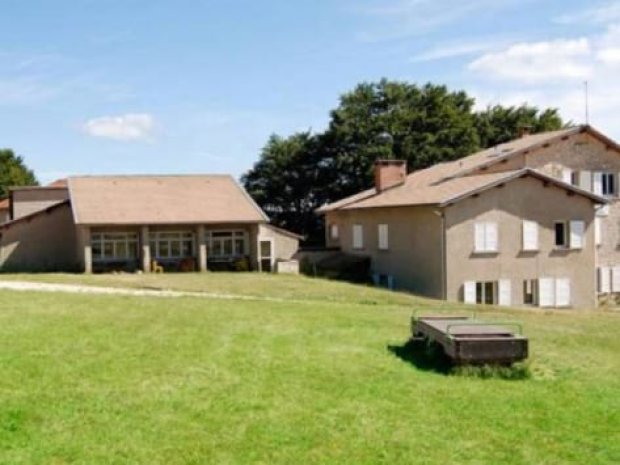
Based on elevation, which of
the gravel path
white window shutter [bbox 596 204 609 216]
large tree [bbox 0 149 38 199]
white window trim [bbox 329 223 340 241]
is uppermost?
large tree [bbox 0 149 38 199]

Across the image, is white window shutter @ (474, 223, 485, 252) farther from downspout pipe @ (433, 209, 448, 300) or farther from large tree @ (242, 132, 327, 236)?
large tree @ (242, 132, 327, 236)

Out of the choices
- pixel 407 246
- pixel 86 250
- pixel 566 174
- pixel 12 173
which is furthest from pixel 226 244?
pixel 12 173

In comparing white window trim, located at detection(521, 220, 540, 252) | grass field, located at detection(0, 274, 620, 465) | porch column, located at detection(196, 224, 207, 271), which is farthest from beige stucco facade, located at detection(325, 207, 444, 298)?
grass field, located at detection(0, 274, 620, 465)

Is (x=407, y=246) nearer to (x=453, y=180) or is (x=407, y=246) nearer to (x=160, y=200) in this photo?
(x=453, y=180)

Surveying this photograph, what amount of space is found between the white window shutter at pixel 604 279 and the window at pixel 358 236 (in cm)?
1199

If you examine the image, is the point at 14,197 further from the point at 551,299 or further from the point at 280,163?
the point at 551,299

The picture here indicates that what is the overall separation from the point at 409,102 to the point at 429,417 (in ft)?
183

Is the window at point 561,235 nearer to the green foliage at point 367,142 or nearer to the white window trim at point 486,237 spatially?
the white window trim at point 486,237

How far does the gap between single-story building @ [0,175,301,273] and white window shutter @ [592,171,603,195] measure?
51.0 feet

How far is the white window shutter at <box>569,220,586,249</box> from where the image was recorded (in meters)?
35.8

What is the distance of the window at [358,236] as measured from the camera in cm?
4119

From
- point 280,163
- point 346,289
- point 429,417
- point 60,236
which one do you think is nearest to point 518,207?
point 346,289

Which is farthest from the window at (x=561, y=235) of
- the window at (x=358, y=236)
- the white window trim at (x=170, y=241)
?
the white window trim at (x=170, y=241)

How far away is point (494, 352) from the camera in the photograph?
11211mm
